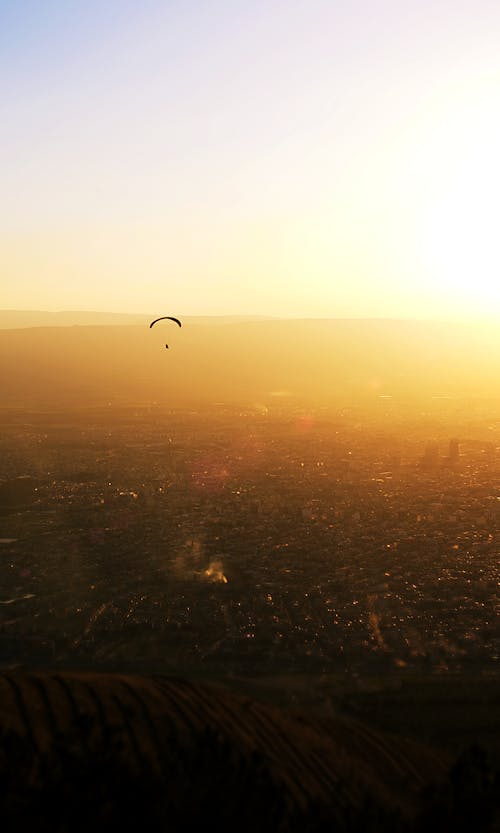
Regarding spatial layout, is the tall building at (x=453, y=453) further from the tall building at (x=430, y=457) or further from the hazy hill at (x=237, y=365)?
the hazy hill at (x=237, y=365)

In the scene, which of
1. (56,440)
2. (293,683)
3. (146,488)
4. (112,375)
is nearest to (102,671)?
(293,683)

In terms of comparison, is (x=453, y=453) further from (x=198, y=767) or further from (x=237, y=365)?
(x=237, y=365)

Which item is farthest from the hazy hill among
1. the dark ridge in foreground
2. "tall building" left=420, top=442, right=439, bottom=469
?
the dark ridge in foreground

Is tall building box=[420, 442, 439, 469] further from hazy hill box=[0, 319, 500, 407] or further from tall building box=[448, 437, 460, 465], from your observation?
hazy hill box=[0, 319, 500, 407]

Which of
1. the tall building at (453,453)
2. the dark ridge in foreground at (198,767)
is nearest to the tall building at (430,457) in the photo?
the tall building at (453,453)

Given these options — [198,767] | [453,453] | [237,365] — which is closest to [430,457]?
[453,453]

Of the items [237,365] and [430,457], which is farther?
[237,365]

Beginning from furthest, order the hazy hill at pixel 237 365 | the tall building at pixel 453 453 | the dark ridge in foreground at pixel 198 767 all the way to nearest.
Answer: the hazy hill at pixel 237 365 < the tall building at pixel 453 453 < the dark ridge in foreground at pixel 198 767
